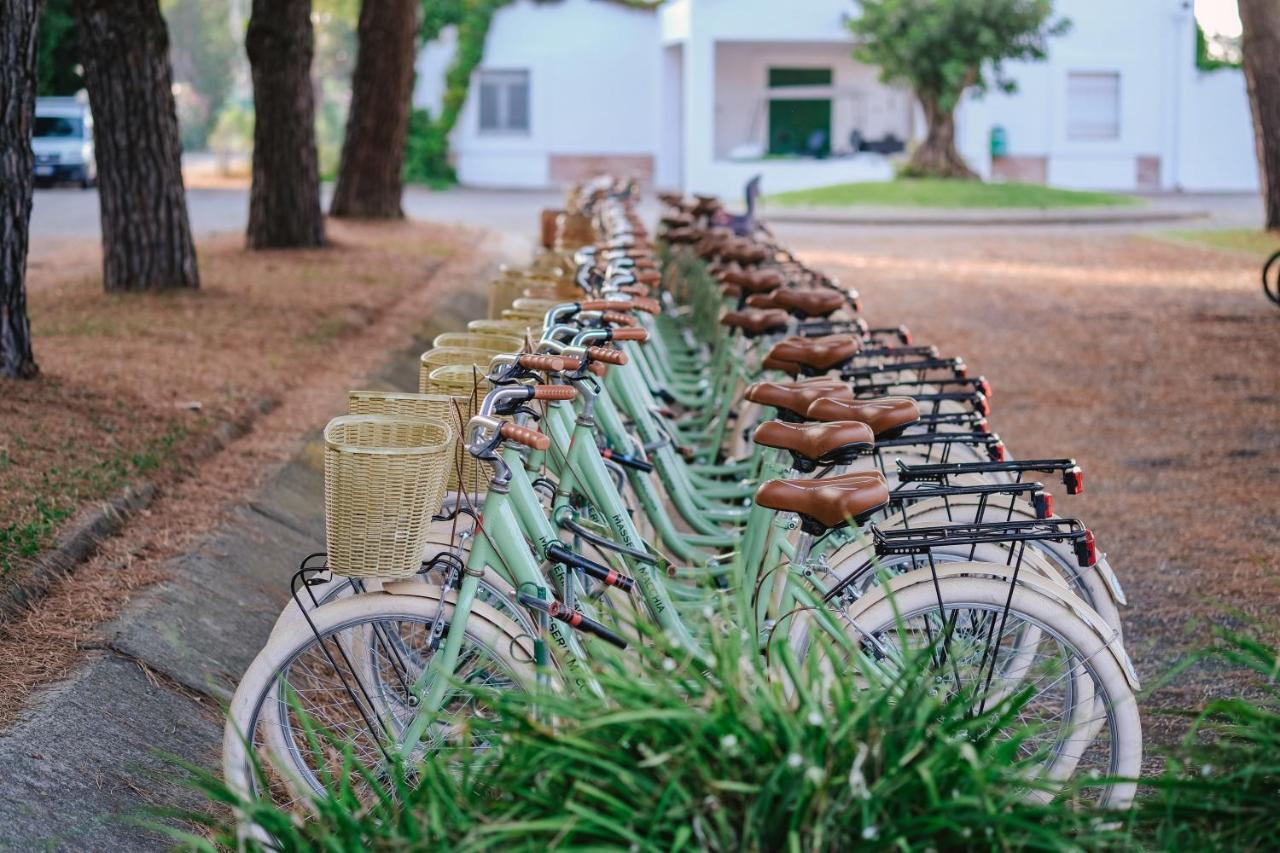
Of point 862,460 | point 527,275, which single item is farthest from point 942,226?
point 862,460

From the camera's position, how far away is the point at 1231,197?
34875 mm

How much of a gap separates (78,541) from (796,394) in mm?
2333

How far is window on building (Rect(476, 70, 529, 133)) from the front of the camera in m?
38.4

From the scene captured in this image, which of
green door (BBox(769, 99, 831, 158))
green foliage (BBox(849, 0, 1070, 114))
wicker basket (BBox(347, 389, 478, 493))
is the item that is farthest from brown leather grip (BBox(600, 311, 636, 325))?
green door (BBox(769, 99, 831, 158))

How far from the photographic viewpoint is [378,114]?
1916cm

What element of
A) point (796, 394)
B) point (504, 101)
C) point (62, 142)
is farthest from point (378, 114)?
point (504, 101)

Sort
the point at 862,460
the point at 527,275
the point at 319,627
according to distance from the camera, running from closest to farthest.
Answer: the point at 319,627, the point at 862,460, the point at 527,275

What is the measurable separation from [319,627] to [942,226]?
2368 centimetres

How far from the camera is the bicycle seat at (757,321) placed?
6.63 m

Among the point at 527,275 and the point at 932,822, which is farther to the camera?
the point at 527,275

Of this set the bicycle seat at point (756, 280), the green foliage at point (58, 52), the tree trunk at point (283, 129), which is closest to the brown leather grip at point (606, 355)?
the bicycle seat at point (756, 280)

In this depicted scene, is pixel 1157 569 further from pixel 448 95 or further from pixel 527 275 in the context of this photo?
pixel 448 95

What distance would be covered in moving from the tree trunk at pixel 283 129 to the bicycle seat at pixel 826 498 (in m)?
11.5

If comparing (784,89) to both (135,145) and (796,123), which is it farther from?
(135,145)
